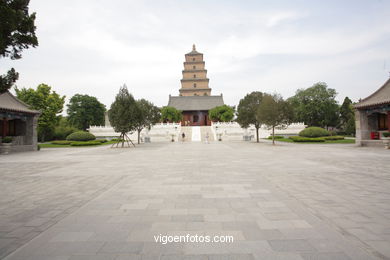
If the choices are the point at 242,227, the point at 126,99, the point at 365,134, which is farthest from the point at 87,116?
the point at 242,227

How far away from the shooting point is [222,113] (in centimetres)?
4803

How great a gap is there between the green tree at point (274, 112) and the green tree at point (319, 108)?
2972cm

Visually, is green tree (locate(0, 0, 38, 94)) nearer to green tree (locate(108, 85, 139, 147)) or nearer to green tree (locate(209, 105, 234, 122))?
green tree (locate(108, 85, 139, 147))

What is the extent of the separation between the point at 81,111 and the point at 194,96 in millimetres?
25447

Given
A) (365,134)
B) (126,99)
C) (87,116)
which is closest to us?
(365,134)

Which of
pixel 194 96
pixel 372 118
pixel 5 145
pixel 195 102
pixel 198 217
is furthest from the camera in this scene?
pixel 194 96

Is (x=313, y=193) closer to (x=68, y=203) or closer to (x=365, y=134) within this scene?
(x=68, y=203)

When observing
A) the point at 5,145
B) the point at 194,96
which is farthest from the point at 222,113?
the point at 5,145

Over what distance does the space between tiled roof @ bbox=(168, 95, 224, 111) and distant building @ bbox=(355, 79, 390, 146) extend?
3414 cm

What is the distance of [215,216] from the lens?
3.95 meters

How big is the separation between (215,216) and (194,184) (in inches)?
95.0

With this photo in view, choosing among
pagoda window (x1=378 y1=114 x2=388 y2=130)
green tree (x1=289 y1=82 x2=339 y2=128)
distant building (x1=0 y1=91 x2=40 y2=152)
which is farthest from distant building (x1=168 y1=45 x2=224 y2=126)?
pagoda window (x1=378 y1=114 x2=388 y2=130)

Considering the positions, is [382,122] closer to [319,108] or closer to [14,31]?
[14,31]

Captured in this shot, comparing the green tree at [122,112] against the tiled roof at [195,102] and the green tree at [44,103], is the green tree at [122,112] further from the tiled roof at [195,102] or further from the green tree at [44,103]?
the tiled roof at [195,102]
